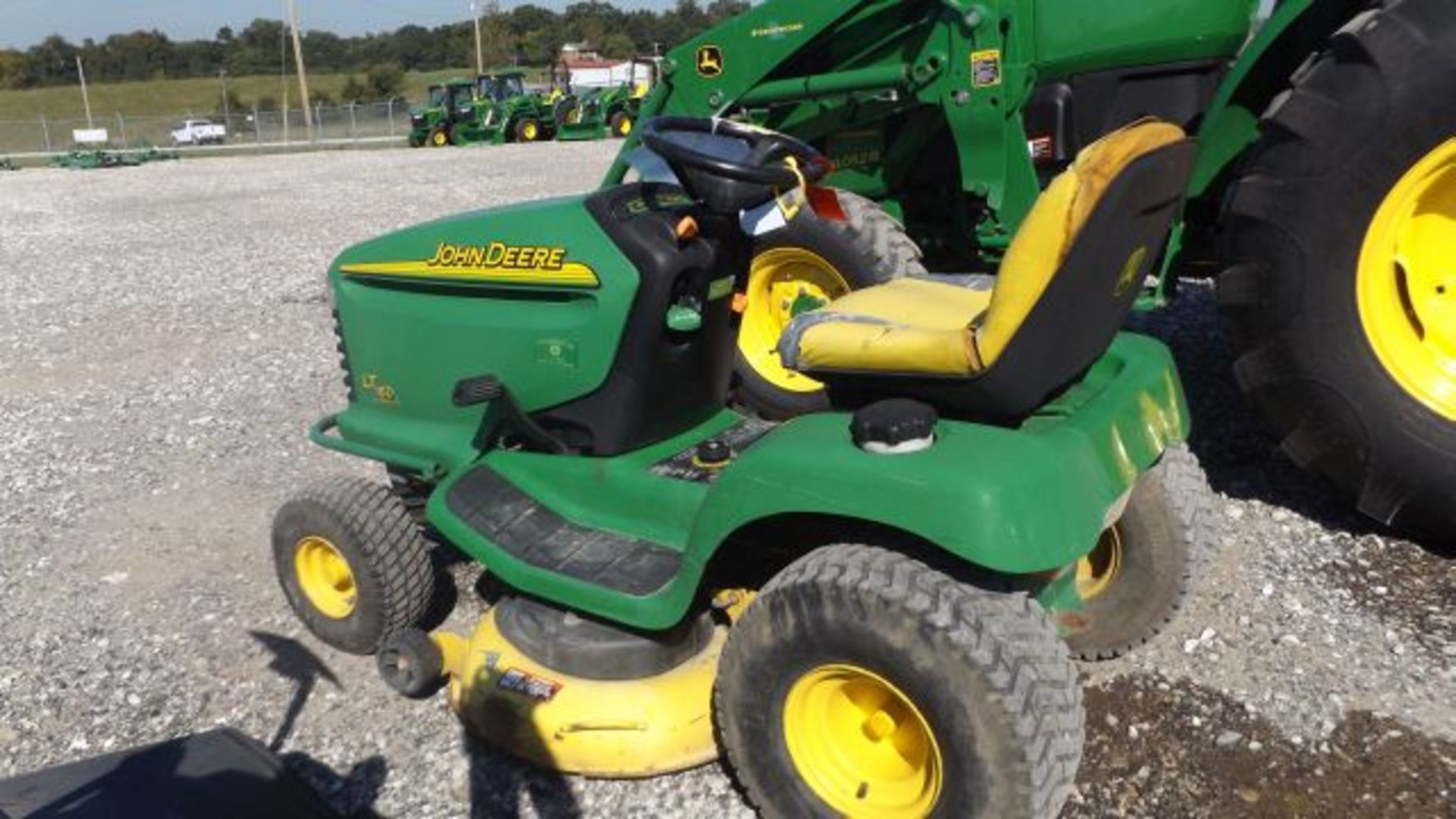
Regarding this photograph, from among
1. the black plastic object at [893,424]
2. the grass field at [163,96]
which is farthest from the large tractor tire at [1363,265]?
the grass field at [163,96]

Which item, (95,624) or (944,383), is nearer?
(944,383)

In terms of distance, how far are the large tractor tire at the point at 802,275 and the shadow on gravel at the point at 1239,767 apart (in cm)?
197

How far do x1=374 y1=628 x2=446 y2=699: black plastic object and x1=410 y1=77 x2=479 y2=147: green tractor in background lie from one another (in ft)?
84.4

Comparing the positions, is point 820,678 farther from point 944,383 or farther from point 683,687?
point 944,383

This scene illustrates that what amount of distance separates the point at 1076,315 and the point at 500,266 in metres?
1.55

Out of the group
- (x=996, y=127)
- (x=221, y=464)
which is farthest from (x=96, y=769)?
(x=996, y=127)

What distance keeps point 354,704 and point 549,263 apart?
1.29 metres

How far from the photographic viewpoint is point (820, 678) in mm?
2266

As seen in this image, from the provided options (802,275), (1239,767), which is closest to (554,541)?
(1239,767)

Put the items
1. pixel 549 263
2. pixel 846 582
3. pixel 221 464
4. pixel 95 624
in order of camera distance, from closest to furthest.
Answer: pixel 846 582, pixel 549 263, pixel 95 624, pixel 221 464

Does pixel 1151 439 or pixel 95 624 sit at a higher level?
pixel 1151 439

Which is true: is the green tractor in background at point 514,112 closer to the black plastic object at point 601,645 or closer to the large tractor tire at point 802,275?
the large tractor tire at point 802,275

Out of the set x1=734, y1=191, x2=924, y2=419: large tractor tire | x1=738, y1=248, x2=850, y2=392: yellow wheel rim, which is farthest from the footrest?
x1=738, y1=248, x2=850, y2=392: yellow wheel rim

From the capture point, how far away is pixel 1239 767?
2.62 m
